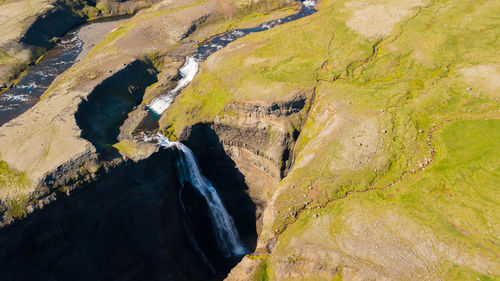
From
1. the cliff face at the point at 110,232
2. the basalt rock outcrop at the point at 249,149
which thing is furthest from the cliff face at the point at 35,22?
the basalt rock outcrop at the point at 249,149

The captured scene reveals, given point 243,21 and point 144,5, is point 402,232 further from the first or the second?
point 144,5

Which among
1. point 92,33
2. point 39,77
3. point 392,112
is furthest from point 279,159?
point 92,33

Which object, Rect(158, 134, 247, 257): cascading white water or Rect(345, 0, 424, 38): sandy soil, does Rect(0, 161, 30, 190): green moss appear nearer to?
Rect(158, 134, 247, 257): cascading white water

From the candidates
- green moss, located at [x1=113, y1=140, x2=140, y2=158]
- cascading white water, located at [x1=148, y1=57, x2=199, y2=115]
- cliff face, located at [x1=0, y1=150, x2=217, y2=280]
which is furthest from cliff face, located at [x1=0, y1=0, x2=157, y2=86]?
cliff face, located at [x1=0, y1=150, x2=217, y2=280]

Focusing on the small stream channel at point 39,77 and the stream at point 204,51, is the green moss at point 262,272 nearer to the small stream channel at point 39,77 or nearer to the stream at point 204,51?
the stream at point 204,51

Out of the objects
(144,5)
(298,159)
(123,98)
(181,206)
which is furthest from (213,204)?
(144,5)
